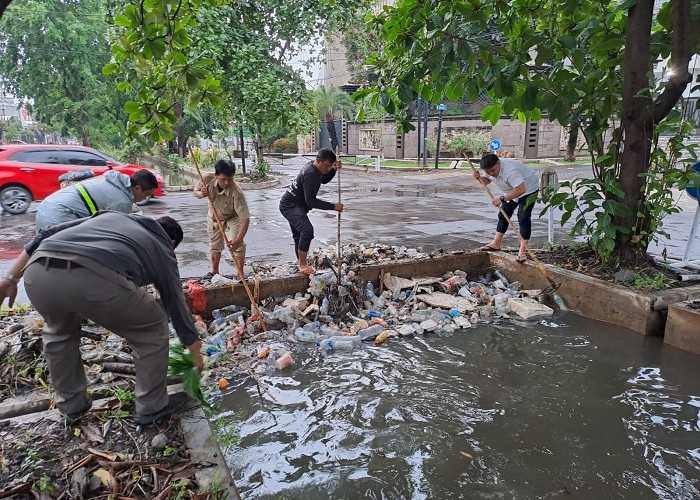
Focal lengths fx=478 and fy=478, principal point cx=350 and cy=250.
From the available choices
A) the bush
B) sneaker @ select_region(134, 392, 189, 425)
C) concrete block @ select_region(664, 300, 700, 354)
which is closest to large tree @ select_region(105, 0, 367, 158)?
sneaker @ select_region(134, 392, 189, 425)

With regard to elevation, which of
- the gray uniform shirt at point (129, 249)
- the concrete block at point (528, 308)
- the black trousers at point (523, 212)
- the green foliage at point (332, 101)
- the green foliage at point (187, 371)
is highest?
the green foliage at point (332, 101)

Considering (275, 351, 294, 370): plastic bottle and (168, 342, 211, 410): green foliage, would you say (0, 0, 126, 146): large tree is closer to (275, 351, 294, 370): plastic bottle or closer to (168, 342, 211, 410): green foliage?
(275, 351, 294, 370): plastic bottle

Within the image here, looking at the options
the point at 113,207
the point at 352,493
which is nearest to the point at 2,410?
the point at 113,207

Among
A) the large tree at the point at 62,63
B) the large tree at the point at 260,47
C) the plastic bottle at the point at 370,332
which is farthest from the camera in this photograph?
the large tree at the point at 62,63

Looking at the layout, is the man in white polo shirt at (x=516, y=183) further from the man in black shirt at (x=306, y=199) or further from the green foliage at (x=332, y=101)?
the green foliage at (x=332, y=101)

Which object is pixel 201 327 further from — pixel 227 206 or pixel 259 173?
pixel 259 173

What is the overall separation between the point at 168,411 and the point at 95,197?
226 cm

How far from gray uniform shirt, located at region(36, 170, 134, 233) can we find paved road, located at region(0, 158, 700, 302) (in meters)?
2.57

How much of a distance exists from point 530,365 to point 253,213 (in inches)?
361

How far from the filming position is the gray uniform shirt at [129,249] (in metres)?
2.45

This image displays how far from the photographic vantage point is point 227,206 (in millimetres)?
6012

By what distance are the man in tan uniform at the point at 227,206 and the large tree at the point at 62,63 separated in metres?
19.4

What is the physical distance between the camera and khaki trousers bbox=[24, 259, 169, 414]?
2.43m

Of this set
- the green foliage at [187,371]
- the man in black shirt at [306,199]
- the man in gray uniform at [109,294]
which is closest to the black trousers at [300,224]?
the man in black shirt at [306,199]
